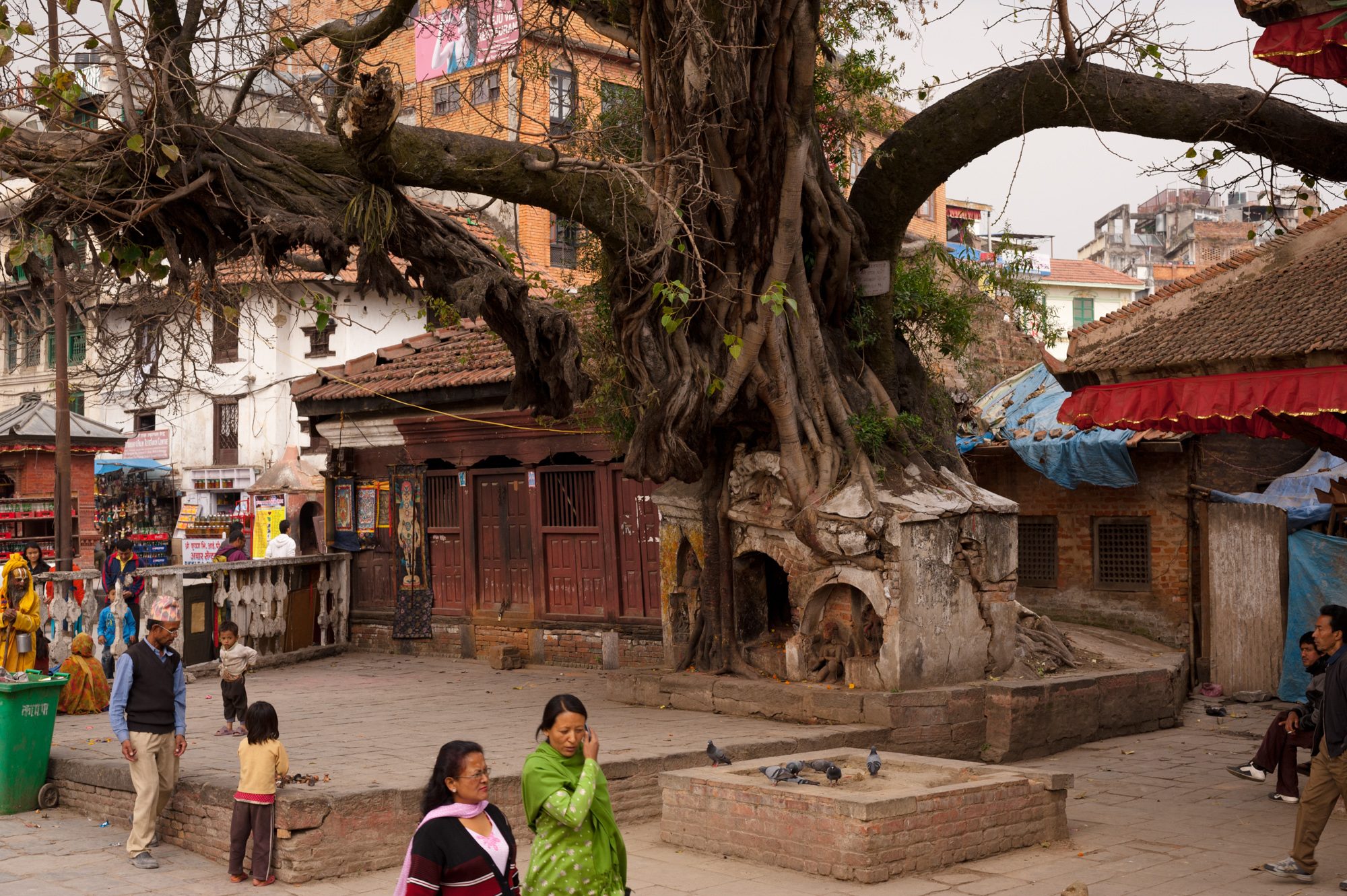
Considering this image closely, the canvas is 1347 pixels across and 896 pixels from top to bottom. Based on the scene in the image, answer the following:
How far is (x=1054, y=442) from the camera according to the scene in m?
16.0

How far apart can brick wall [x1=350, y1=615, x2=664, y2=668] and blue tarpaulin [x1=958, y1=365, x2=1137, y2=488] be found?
520 centimetres

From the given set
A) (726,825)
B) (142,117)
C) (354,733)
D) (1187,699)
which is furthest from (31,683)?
(1187,699)

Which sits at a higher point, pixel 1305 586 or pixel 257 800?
pixel 1305 586

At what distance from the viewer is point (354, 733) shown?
10.5 metres

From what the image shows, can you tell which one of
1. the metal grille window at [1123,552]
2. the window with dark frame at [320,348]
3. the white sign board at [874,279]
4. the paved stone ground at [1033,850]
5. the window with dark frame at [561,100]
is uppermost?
the window with dark frame at [561,100]

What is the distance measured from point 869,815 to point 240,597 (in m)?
10.9

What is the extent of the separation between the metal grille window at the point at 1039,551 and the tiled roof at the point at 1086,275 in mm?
28764

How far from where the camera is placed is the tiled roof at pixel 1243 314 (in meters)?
9.09

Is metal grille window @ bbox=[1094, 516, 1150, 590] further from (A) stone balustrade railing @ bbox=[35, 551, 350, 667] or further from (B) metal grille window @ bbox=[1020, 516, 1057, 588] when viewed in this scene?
(A) stone balustrade railing @ bbox=[35, 551, 350, 667]

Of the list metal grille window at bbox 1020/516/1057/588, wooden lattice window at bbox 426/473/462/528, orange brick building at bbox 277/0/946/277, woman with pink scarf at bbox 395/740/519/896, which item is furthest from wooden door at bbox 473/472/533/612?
woman with pink scarf at bbox 395/740/519/896

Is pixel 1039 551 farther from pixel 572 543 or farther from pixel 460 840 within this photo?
pixel 460 840

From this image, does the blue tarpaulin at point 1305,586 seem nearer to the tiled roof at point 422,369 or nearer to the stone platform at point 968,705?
the stone platform at point 968,705

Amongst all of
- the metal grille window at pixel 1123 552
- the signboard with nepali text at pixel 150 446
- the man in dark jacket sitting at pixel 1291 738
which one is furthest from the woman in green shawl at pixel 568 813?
the signboard with nepali text at pixel 150 446

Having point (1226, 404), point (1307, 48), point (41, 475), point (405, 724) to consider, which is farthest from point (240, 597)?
point (1307, 48)
